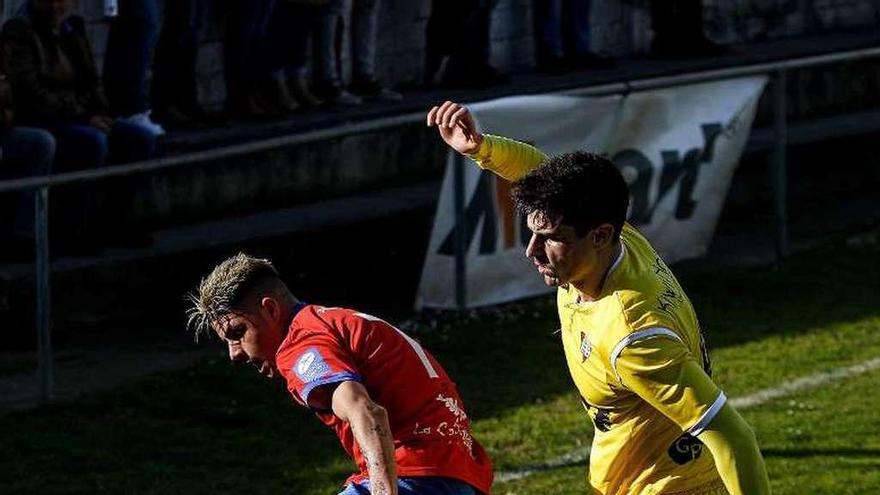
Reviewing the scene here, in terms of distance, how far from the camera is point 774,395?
1176 centimetres

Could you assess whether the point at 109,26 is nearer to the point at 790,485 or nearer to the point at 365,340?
the point at 790,485

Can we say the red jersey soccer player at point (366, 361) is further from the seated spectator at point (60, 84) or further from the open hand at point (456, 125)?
the seated spectator at point (60, 84)

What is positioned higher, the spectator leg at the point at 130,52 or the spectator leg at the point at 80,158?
the spectator leg at the point at 130,52

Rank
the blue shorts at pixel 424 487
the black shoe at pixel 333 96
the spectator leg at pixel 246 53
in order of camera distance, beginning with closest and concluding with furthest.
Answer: the blue shorts at pixel 424 487 → the spectator leg at pixel 246 53 → the black shoe at pixel 333 96

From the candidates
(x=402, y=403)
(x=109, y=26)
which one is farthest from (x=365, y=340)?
(x=109, y=26)

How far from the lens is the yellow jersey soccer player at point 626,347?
6191mm

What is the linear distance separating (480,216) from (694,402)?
7.30 meters

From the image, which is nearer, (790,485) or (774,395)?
(790,485)

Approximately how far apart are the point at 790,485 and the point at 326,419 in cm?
384

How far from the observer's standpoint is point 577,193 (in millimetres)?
6488

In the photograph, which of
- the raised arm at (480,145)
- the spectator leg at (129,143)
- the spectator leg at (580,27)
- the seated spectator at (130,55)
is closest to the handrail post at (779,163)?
the spectator leg at (580,27)

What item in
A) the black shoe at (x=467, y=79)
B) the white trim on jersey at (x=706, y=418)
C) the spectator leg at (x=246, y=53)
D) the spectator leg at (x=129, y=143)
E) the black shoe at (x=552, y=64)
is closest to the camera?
the white trim on jersey at (x=706, y=418)

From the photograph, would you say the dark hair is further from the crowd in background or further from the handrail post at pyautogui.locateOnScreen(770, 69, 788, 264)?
the handrail post at pyautogui.locateOnScreen(770, 69, 788, 264)

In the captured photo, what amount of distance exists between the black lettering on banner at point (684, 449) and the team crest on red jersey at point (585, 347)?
0.41m
